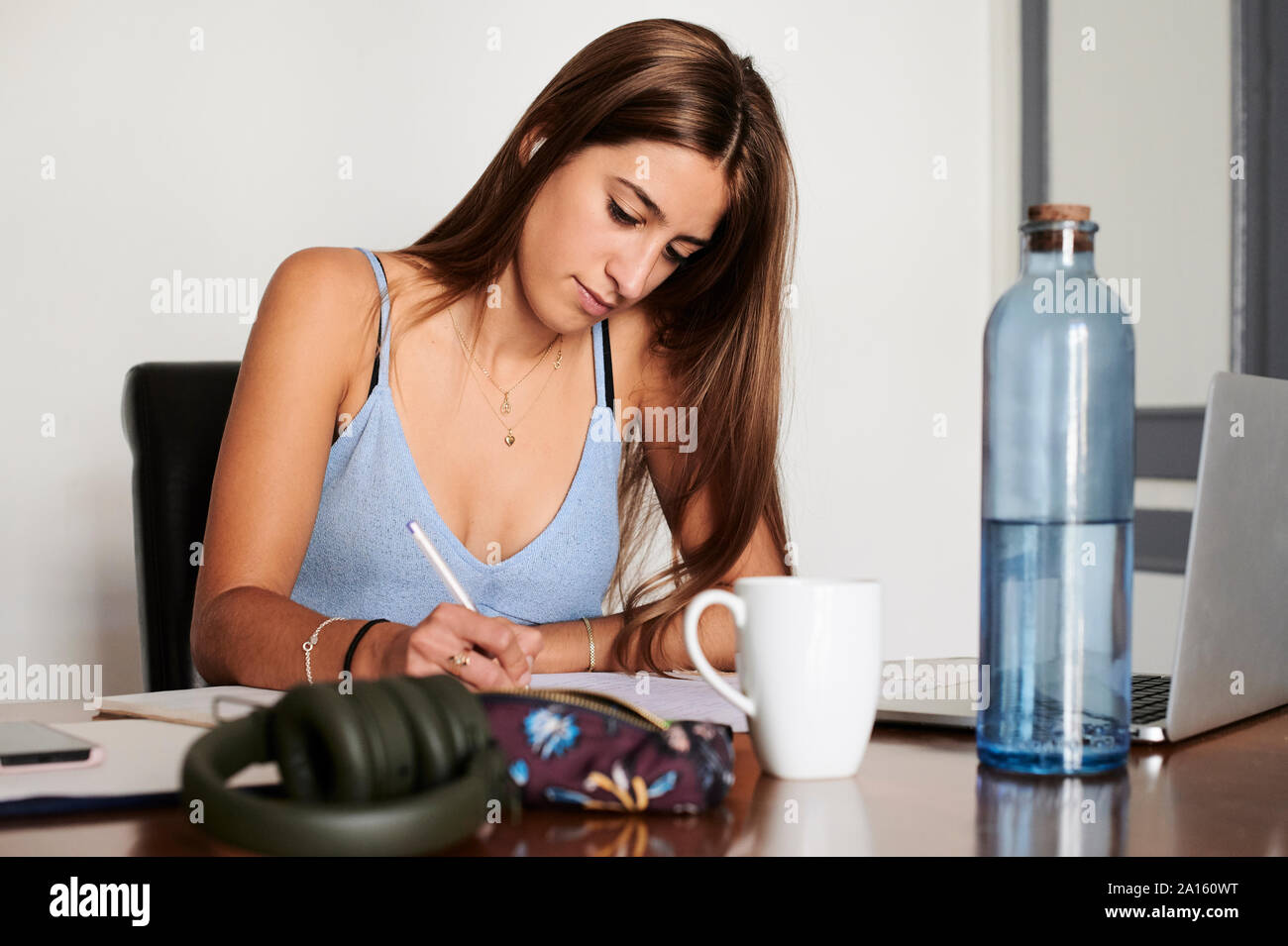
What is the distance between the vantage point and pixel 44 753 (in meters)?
0.61

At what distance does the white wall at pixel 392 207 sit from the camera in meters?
1.94

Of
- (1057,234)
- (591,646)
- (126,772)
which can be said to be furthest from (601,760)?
(591,646)

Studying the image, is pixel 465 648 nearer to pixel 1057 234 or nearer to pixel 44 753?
pixel 44 753

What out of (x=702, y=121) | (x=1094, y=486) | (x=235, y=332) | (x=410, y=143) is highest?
(x=410, y=143)

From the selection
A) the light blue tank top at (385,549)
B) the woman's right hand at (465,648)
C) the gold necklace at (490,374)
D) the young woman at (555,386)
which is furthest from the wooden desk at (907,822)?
the gold necklace at (490,374)

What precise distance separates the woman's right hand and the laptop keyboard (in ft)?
1.36

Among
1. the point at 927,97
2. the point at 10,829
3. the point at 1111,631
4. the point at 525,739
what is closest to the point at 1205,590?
the point at 1111,631

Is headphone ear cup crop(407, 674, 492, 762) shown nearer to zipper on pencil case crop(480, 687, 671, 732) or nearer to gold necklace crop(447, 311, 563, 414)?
zipper on pencil case crop(480, 687, 671, 732)

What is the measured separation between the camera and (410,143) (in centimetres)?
217

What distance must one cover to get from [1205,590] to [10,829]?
687 millimetres

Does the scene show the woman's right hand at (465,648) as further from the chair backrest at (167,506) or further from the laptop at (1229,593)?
the chair backrest at (167,506)

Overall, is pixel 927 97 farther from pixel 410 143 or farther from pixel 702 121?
pixel 702 121

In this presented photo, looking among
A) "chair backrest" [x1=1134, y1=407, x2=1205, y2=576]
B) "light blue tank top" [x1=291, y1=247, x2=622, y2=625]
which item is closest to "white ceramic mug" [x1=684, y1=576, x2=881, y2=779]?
"light blue tank top" [x1=291, y1=247, x2=622, y2=625]
